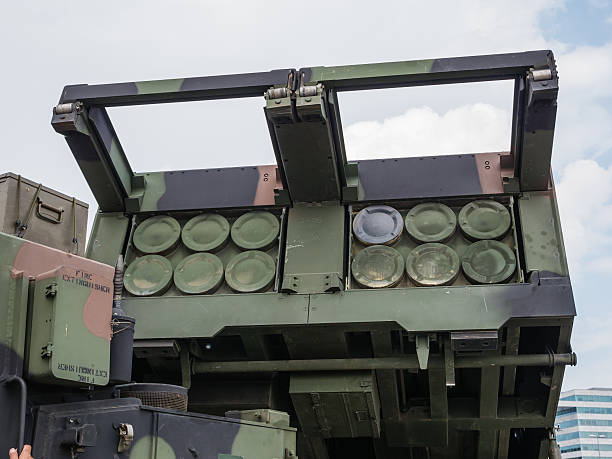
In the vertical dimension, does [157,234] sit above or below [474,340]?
above

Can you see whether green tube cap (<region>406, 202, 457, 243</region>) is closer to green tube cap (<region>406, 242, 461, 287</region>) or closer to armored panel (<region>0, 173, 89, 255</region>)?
green tube cap (<region>406, 242, 461, 287</region>)

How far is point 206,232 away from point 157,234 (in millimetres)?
441

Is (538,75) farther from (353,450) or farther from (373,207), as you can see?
(353,450)

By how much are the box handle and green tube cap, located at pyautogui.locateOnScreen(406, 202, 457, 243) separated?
316 cm

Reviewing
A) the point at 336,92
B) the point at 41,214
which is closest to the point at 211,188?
the point at 336,92

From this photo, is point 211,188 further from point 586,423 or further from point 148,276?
point 586,423

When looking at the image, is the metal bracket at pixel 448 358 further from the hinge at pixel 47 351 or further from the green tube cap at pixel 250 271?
the hinge at pixel 47 351

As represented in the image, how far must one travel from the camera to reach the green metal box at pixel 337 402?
24.5 ft

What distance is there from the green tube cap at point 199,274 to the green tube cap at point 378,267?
1.14m

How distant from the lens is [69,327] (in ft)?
14.0

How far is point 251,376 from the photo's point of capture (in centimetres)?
783

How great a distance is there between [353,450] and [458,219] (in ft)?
8.36

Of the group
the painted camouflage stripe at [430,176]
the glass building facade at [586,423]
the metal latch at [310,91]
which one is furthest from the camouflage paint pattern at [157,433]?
the glass building facade at [586,423]

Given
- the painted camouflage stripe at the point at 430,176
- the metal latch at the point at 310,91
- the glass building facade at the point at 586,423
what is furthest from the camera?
the glass building facade at the point at 586,423
